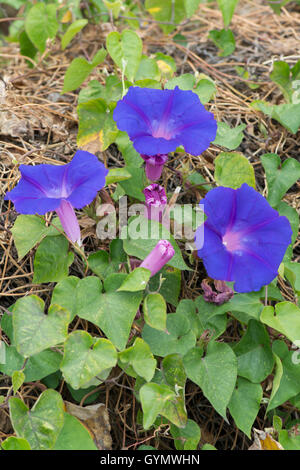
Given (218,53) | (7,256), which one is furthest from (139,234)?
(218,53)

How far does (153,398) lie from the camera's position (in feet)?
4.31

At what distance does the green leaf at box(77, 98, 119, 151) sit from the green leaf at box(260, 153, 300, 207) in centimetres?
53

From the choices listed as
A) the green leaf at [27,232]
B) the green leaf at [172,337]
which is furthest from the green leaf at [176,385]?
the green leaf at [27,232]

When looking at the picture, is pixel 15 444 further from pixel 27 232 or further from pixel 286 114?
pixel 286 114

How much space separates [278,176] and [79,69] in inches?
31.9

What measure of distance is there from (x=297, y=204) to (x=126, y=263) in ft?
2.39

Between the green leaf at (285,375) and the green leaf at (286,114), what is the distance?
0.81 meters

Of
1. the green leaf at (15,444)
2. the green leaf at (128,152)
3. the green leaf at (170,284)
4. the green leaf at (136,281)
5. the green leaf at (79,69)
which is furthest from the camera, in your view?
the green leaf at (79,69)

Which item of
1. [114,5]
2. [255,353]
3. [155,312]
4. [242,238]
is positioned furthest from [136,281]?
[114,5]

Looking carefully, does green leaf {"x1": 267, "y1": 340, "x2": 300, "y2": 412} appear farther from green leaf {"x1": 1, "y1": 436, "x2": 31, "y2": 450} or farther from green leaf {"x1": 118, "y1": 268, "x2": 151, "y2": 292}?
green leaf {"x1": 1, "y1": 436, "x2": 31, "y2": 450}

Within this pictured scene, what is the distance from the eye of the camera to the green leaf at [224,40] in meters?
2.32

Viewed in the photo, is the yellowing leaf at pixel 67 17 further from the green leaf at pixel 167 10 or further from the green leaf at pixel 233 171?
the green leaf at pixel 233 171

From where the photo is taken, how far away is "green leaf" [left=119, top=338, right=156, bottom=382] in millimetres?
1336

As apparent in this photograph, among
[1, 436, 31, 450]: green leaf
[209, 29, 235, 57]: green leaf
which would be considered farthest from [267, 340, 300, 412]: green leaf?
[209, 29, 235, 57]: green leaf
